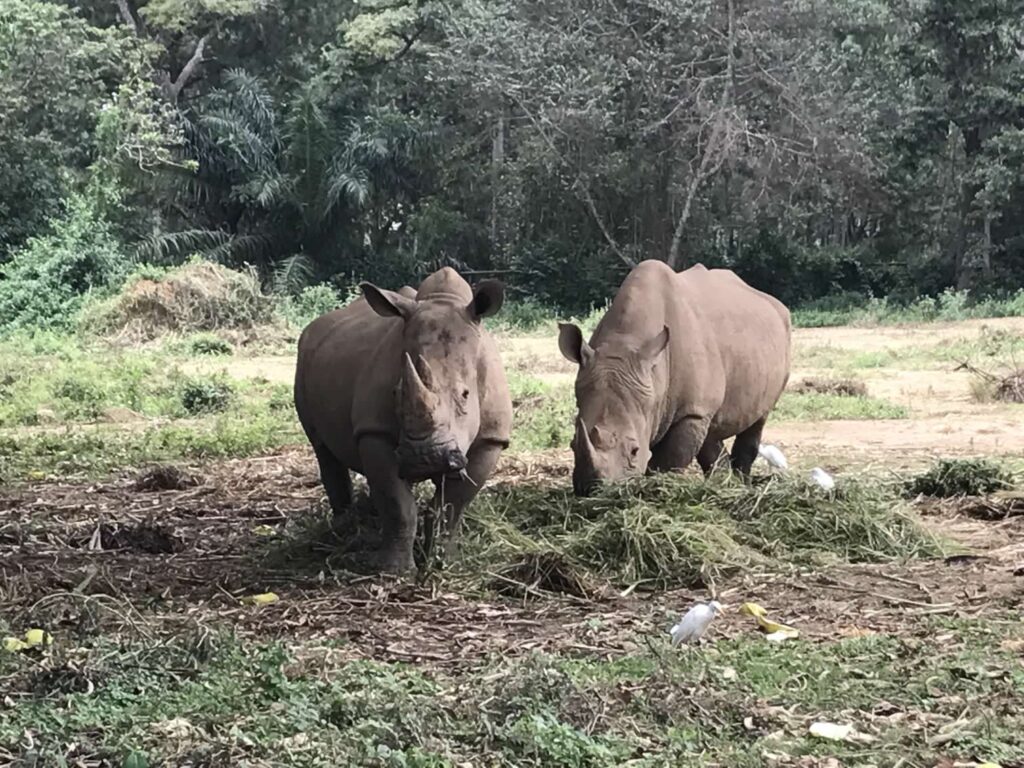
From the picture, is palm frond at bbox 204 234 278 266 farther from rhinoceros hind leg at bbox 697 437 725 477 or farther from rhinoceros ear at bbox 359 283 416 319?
rhinoceros ear at bbox 359 283 416 319

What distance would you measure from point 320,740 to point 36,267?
2392cm

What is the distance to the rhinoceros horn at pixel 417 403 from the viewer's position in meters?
5.75

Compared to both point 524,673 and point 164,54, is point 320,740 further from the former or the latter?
point 164,54

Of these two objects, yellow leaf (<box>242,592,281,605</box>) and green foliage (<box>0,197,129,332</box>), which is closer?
yellow leaf (<box>242,592,281,605</box>)

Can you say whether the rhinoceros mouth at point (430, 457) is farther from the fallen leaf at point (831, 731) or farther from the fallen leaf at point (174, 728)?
the fallen leaf at point (831, 731)

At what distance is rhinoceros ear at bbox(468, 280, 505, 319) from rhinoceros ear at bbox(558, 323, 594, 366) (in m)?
1.06

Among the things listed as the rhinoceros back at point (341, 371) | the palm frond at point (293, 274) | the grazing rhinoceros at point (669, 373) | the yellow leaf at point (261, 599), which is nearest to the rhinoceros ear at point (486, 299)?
the rhinoceros back at point (341, 371)

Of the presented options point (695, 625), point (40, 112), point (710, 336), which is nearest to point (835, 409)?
point (710, 336)

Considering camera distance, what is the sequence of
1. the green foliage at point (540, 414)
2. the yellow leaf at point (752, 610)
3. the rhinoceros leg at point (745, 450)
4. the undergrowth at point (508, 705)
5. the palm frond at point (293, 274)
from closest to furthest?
the undergrowth at point (508, 705) < the yellow leaf at point (752, 610) < the rhinoceros leg at point (745, 450) < the green foliage at point (540, 414) < the palm frond at point (293, 274)

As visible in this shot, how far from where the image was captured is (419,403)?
5.75m

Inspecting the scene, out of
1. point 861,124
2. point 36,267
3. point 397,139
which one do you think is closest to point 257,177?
point 397,139

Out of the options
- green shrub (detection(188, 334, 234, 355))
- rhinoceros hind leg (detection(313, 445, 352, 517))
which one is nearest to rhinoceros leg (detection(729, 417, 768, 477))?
rhinoceros hind leg (detection(313, 445, 352, 517))

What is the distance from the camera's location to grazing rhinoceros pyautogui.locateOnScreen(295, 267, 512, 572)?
19.1ft

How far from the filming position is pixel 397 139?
30984 millimetres
